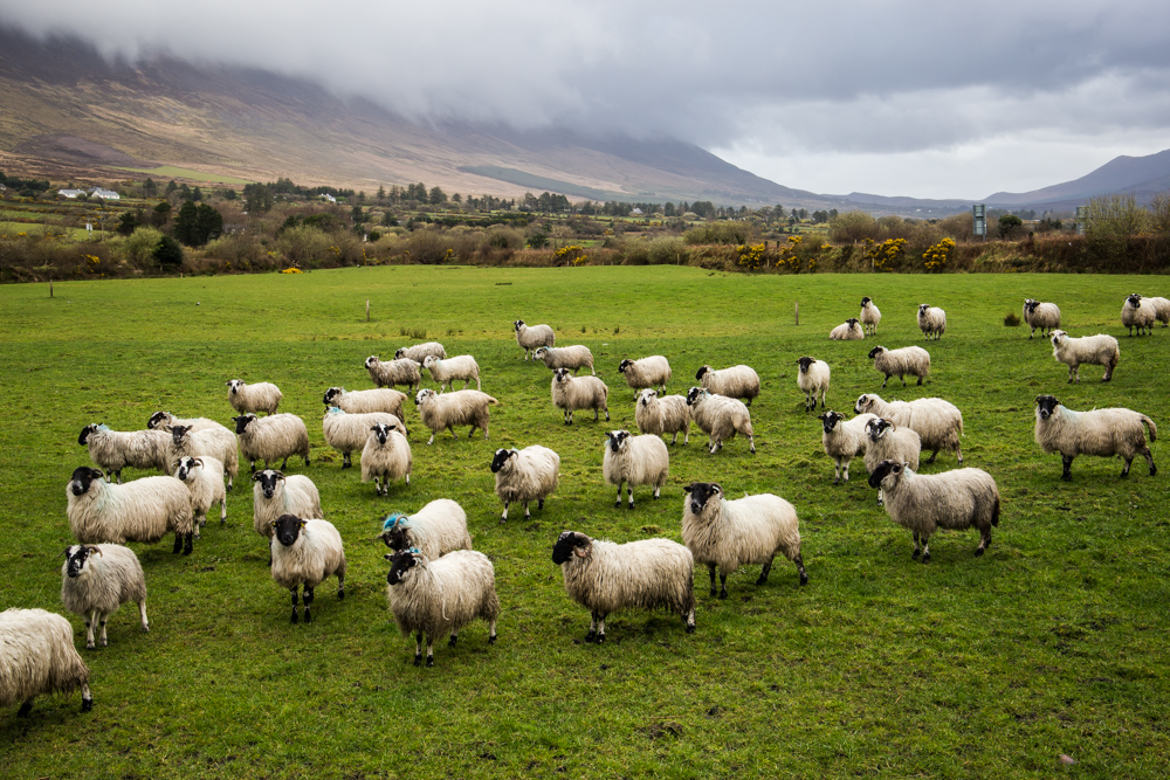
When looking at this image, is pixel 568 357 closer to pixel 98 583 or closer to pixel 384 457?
pixel 384 457

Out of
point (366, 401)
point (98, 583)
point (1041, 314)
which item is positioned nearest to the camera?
point (98, 583)

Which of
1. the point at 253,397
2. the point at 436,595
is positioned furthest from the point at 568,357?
the point at 436,595

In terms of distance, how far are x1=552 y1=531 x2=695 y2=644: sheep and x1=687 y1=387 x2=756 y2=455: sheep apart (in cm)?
832

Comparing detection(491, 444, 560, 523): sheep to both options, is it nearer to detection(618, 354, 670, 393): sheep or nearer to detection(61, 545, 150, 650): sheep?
detection(61, 545, 150, 650): sheep

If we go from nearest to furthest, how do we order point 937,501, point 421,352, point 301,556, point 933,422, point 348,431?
point 301,556, point 937,501, point 933,422, point 348,431, point 421,352

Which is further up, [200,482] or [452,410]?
[452,410]

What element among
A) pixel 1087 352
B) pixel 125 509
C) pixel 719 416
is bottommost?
pixel 125 509

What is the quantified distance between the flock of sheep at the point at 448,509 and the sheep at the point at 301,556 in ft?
0.08

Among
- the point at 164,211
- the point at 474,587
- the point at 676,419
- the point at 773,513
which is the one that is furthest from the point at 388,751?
the point at 164,211

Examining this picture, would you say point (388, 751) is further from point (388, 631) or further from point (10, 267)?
point (10, 267)

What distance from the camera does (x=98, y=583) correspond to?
28.5ft

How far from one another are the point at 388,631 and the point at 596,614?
9.15 feet

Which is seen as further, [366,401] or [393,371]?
[393,371]

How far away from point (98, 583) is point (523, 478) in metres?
6.59
